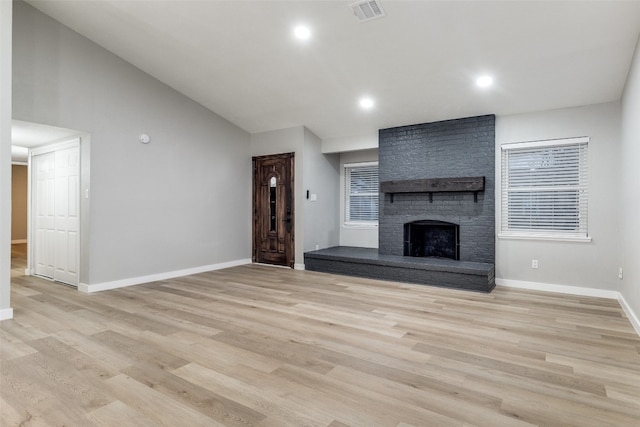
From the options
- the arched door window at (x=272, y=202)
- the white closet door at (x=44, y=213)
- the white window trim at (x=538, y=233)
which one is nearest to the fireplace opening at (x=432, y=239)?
the white window trim at (x=538, y=233)

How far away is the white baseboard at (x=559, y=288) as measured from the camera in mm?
4359

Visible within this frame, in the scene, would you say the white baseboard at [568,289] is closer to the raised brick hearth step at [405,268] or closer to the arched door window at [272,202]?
the raised brick hearth step at [405,268]

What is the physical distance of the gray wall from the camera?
509 cm

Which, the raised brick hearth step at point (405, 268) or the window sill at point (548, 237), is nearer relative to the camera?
the window sill at point (548, 237)

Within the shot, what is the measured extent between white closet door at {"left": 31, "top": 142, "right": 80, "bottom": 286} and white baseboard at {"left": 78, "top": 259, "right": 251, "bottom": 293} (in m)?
0.47

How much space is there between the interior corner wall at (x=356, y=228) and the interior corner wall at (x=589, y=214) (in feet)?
8.73

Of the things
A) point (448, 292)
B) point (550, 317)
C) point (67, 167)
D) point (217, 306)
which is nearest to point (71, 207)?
point (67, 167)

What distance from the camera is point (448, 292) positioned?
4574 mm

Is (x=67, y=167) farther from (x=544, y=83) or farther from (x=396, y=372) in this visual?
(x=544, y=83)

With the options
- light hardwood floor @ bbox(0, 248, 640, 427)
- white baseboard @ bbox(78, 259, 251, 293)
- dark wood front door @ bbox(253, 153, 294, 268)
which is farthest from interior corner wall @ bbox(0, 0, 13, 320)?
dark wood front door @ bbox(253, 153, 294, 268)

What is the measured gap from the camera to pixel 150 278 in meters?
5.18

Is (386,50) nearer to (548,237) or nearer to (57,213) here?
(548,237)

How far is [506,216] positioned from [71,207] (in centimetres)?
628

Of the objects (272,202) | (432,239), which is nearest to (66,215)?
(272,202)
